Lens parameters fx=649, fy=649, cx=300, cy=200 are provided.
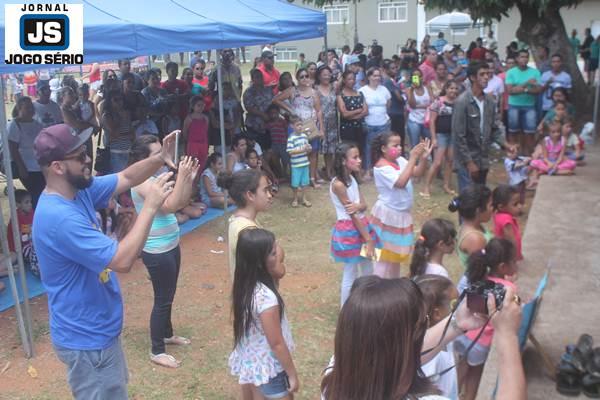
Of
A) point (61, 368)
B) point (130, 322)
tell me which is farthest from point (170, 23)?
point (61, 368)

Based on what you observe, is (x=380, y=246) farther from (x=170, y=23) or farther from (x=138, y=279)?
(x=170, y=23)

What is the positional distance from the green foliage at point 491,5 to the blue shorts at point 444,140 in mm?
3801

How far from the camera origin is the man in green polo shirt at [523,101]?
407 inches

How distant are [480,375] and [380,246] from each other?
1.46 meters

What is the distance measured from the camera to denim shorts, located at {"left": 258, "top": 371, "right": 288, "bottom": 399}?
129 inches

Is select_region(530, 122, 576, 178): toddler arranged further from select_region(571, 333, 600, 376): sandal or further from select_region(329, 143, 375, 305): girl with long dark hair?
select_region(571, 333, 600, 376): sandal

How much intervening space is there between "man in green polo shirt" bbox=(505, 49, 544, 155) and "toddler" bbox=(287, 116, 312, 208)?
3775mm

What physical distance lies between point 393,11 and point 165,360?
32168 millimetres

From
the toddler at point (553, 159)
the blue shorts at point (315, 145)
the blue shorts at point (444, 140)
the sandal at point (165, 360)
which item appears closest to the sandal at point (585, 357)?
the sandal at point (165, 360)

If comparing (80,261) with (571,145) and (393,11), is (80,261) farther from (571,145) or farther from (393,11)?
(393,11)

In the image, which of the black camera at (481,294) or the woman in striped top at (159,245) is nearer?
the black camera at (481,294)

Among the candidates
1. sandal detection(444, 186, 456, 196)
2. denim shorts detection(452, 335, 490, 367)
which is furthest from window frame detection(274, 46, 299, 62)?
denim shorts detection(452, 335, 490, 367)

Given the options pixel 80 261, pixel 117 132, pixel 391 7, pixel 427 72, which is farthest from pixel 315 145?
pixel 391 7

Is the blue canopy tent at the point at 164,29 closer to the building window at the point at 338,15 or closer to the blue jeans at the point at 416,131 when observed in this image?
the blue jeans at the point at 416,131
